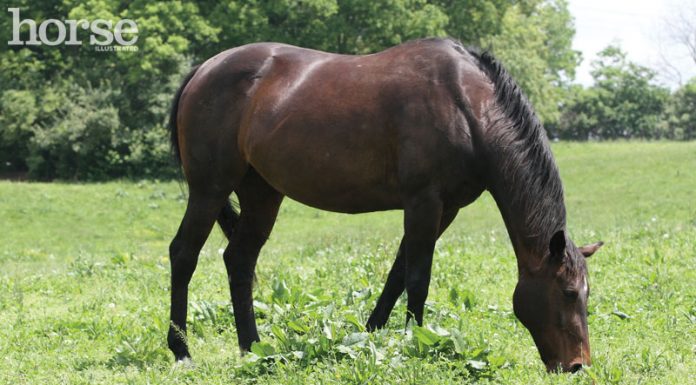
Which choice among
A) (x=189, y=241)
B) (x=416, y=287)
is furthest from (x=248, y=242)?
(x=416, y=287)

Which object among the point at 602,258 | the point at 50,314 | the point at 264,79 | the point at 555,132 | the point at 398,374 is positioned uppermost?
the point at 264,79

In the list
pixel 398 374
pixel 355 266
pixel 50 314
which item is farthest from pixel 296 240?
pixel 398 374

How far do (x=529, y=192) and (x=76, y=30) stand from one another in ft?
90.5

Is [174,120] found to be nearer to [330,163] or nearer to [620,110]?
[330,163]

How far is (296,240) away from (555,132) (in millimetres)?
38269

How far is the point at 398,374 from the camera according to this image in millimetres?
4398

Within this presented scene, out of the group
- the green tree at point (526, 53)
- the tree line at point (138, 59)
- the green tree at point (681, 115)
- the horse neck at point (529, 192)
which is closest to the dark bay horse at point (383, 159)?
the horse neck at point (529, 192)

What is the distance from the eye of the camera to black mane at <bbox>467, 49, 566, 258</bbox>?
191 inches

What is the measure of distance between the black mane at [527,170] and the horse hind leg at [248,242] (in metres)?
1.93

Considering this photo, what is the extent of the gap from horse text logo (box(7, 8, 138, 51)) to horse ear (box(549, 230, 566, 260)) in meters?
24.4

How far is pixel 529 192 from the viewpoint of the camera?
4867 mm

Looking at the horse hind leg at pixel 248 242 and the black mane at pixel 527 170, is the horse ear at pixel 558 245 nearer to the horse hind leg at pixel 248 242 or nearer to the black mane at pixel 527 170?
the black mane at pixel 527 170

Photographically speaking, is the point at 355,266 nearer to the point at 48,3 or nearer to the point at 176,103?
the point at 176,103

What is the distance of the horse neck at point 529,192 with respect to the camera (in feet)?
15.9
